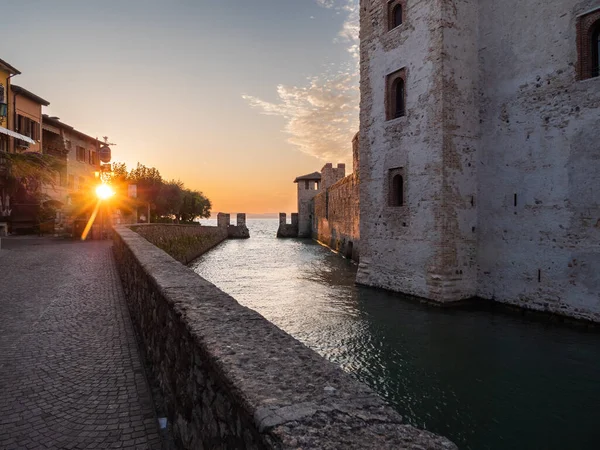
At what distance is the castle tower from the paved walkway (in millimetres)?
9099

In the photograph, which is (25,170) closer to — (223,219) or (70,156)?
(70,156)

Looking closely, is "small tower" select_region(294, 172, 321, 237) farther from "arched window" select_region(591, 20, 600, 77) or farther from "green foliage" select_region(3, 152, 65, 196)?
"arched window" select_region(591, 20, 600, 77)

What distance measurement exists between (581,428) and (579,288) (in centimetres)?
529

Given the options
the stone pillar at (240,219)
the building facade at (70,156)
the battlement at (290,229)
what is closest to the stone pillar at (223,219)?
the stone pillar at (240,219)

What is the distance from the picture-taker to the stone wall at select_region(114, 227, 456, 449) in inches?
54.0

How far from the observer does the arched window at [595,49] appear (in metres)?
9.40

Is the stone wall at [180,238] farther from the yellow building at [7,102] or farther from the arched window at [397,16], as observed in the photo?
the arched window at [397,16]

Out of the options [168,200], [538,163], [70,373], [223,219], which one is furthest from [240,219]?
[70,373]

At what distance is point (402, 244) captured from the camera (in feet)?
43.6

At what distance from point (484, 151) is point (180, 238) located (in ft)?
62.2

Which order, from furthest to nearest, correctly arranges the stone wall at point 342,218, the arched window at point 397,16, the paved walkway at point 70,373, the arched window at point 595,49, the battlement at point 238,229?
the battlement at point 238,229, the stone wall at point 342,218, the arched window at point 397,16, the arched window at point 595,49, the paved walkway at point 70,373

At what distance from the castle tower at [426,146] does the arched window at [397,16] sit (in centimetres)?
3

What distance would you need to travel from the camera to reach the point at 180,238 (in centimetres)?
2480

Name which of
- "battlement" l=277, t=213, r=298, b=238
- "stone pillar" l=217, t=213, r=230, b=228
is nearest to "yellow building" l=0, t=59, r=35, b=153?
"stone pillar" l=217, t=213, r=230, b=228
